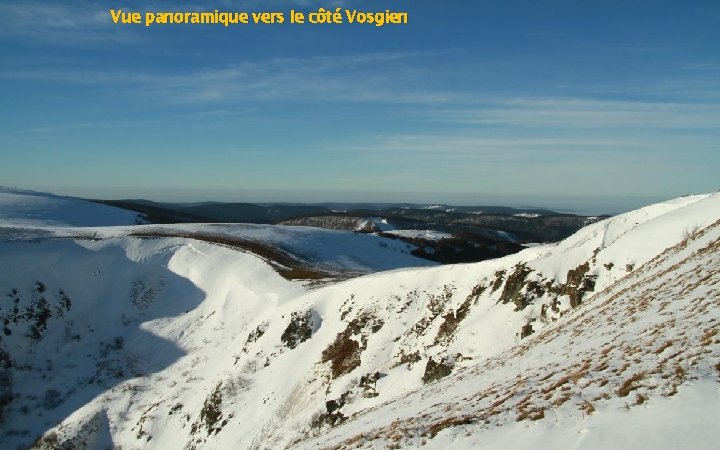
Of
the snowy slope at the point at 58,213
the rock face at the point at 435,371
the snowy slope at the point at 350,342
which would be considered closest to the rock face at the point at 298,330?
the snowy slope at the point at 350,342

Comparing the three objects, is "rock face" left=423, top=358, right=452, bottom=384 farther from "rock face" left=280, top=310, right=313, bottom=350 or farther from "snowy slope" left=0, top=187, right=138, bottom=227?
"snowy slope" left=0, top=187, right=138, bottom=227

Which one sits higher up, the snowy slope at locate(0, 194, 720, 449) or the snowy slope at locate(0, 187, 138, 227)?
the snowy slope at locate(0, 187, 138, 227)

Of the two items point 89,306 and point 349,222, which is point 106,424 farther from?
point 349,222

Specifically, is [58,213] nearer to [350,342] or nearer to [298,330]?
[298,330]

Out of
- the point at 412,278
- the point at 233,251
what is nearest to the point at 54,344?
the point at 233,251

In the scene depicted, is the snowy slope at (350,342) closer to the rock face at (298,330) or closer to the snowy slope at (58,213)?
the rock face at (298,330)

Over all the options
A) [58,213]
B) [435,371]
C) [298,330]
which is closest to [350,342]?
[298,330]

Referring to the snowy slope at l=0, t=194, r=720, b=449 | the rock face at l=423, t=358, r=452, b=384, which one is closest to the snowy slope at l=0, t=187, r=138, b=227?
the snowy slope at l=0, t=194, r=720, b=449

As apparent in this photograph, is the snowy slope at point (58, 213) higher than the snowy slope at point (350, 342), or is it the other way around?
the snowy slope at point (58, 213)
